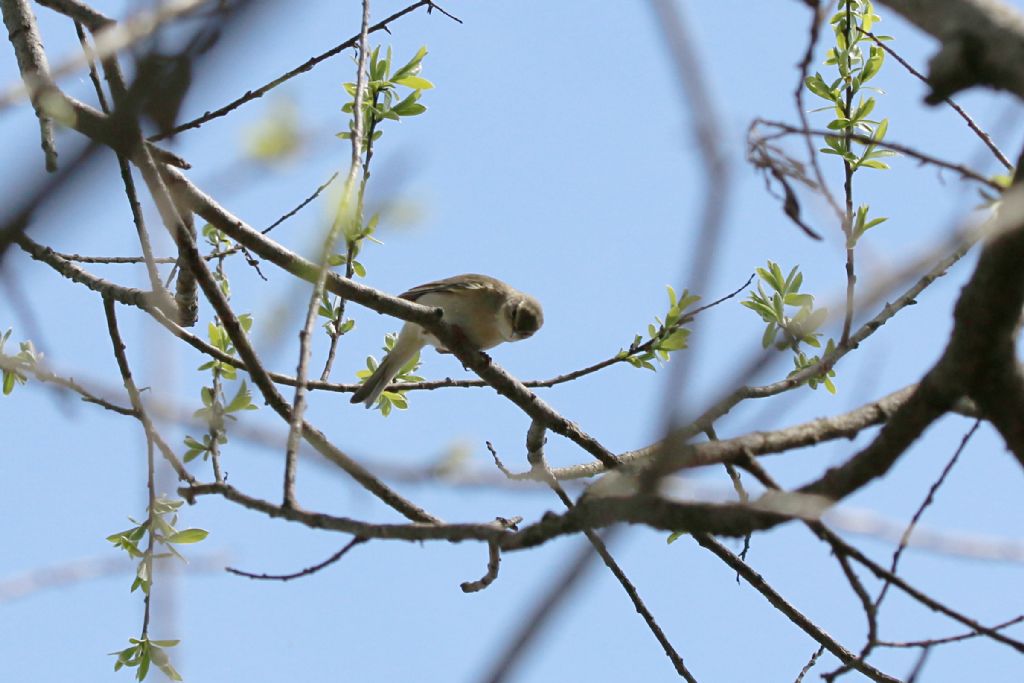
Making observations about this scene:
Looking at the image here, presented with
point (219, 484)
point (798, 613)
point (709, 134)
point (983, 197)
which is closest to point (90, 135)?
point (709, 134)

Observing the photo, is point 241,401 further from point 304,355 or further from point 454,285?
point 454,285

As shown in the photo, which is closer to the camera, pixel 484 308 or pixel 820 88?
pixel 820 88

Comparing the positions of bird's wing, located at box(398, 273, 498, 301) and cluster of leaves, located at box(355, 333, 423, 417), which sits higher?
bird's wing, located at box(398, 273, 498, 301)

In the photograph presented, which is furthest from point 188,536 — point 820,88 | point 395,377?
point 820,88

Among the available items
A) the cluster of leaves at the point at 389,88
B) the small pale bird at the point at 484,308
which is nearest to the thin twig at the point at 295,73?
the cluster of leaves at the point at 389,88

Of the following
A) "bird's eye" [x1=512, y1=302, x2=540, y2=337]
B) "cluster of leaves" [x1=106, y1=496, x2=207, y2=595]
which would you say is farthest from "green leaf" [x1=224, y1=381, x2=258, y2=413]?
"bird's eye" [x1=512, y1=302, x2=540, y2=337]

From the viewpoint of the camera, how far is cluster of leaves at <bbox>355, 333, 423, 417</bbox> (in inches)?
230

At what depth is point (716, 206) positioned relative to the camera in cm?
131

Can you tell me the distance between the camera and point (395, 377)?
5980mm

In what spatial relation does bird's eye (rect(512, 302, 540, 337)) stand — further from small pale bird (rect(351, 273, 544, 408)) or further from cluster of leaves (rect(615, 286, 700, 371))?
cluster of leaves (rect(615, 286, 700, 371))

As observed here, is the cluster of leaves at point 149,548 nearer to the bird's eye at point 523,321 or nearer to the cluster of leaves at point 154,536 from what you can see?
the cluster of leaves at point 154,536

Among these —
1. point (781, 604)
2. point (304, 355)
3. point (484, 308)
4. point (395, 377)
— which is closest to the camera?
point (304, 355)

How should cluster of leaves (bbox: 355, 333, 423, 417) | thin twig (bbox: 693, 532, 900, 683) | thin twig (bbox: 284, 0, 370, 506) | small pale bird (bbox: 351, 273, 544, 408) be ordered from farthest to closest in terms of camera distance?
small pale bird (bbox: 351, 273, 544, 408), cluster of leaves (bbox: 355, 333, 423, 417), thin twig (bbox: 693, 532, 900, 683), thin twig (bbox: 284, 0, 370, 506)

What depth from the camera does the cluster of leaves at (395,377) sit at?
5840 mm
